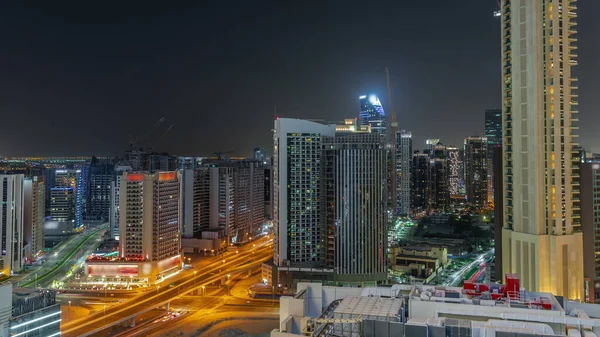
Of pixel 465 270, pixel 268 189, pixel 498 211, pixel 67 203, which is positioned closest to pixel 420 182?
pixel 268 189

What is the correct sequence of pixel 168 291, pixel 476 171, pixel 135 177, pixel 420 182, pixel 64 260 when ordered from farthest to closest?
pixel 420 182
pixel 476 171
pixel 64 260
pixel 135 177
pixel 168 291

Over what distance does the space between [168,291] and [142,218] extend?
23.0 ft

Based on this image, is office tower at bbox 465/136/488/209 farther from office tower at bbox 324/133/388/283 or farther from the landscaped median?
the landscaped median

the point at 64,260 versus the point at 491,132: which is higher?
the point at 491,132

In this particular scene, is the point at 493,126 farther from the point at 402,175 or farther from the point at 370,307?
the point at 370,307

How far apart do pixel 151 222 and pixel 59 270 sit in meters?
8.05

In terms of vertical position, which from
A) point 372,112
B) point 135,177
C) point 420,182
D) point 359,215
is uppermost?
point 372,112

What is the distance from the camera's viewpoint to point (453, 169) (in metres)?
77.7

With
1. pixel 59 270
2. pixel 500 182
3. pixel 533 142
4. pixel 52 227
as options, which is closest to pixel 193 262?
pixel 59 270

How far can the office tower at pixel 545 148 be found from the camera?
16672 millimetres

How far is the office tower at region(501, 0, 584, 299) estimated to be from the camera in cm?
1667

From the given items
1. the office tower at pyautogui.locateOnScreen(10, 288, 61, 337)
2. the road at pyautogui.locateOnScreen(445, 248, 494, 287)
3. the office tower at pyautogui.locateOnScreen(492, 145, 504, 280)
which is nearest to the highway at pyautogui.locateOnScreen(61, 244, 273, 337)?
the office tower at pyautogui.locateOnScreen(10, 288, 61, 337)

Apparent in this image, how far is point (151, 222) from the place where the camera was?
33.0 m

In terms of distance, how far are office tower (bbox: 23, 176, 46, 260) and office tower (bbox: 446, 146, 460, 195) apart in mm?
57800
